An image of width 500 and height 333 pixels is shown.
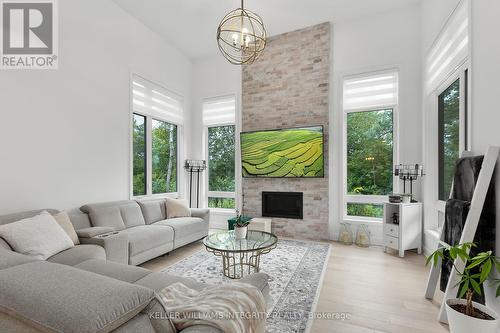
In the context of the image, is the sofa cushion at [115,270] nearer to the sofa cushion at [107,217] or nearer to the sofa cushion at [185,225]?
the sofa cushion at [107,217]

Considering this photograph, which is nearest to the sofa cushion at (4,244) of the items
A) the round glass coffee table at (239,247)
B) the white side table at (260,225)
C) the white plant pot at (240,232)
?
the round glass coffee table at (239,247)

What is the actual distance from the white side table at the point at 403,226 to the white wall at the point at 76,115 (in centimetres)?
428

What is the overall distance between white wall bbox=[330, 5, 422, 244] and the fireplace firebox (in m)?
0.61

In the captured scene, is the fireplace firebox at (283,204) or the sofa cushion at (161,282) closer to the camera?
the sofa cushion at (161,282)

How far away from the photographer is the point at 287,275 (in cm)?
299

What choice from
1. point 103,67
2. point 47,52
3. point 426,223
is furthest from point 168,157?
point 426,223

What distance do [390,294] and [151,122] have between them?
4.57 meters

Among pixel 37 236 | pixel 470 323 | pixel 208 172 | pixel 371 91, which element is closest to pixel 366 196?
pixel 371 91

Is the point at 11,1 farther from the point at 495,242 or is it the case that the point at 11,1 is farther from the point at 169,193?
the point at 495,242

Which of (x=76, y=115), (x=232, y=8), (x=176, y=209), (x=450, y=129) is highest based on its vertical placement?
(x=232, y=8)

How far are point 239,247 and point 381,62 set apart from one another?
390 cm

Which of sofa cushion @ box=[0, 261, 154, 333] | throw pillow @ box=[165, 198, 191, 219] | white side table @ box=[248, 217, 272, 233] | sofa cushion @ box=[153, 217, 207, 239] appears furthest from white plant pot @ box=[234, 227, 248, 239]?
sofa cushion @ box=[0, 261, 154, 333]

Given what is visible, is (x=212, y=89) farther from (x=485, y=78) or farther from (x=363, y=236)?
(x=485, y=78)

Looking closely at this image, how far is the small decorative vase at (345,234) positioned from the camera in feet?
14.0
